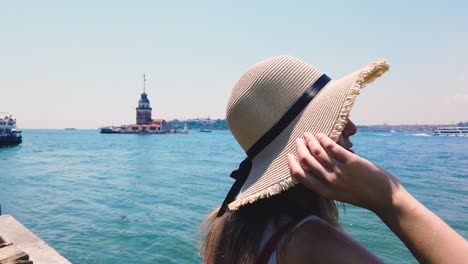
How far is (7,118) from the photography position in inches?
2482

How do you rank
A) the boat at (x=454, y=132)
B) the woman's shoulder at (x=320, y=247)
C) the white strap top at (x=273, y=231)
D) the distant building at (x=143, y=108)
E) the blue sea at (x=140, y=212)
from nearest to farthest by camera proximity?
the woman's shoulder at (x=320, y=247) → the white strap top at (x=273, y=231) → the blue sea at (x=140, y=212) → the boat at (x=454, y=132) → the distant building at (x=143, y=108)

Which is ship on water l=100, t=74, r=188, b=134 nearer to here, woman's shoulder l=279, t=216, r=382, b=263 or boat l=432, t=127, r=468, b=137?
boat l=432, t=127, r=468, b=137

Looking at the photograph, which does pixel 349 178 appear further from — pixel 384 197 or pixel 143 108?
pixel 143 108

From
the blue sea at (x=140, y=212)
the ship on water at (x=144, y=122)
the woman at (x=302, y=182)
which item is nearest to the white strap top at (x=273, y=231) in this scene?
the woman at (x=302, y=182)

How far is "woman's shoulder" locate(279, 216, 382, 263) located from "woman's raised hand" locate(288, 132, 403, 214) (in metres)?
0.15

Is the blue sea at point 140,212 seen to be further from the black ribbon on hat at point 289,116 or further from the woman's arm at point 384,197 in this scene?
the woman's arm at point 384,197

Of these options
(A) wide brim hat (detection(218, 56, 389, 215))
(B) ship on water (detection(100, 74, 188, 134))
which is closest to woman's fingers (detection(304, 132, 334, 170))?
(A) wide brim hat (detection(218, 56, 389, 215))

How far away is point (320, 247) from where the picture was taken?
975 millimetres

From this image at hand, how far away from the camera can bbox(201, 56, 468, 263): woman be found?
865 mm

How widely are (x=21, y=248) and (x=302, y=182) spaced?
6.44 meters

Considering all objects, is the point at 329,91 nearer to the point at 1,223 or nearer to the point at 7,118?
the point at 1,223

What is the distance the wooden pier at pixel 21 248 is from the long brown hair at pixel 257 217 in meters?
4.52

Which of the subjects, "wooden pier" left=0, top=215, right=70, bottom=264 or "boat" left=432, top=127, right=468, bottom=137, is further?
"boat" left=432, top=127, right=468, bottom=137

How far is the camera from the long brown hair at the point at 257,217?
3.91 ft
